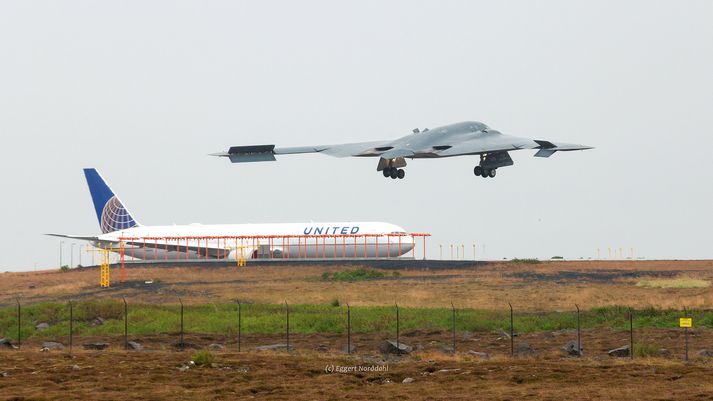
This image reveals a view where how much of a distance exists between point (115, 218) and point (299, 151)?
7196cm

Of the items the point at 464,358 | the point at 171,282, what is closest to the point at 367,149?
the point at 464,358

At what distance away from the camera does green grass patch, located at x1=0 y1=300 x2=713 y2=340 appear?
50.9 m

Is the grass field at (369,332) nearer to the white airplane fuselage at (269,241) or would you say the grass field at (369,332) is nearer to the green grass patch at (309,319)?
the green grass patch at (309,319)

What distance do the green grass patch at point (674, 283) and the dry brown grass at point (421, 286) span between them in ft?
3.85

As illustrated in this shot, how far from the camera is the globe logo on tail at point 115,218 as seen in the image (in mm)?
114125

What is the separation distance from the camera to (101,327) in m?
55.2

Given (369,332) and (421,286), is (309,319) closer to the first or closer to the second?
(369,332)

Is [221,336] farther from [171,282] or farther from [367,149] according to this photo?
[171,282]

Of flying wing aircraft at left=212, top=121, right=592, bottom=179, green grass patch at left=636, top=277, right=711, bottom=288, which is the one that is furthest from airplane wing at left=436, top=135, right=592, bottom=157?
green grass patch at left=636, top=277, right=711, bottom=288

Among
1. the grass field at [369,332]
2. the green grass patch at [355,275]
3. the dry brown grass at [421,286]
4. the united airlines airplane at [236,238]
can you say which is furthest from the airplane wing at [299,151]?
the united airlines airplane at [236,238]

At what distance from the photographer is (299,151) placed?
4606 cm

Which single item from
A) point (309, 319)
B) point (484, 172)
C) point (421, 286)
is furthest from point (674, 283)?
point (309, 319)

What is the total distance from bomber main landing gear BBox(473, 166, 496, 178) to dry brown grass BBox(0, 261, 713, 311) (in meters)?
9.38

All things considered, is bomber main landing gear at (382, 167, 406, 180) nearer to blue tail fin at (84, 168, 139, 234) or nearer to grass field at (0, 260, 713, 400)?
grass field at (0, 260, 713, 400)
